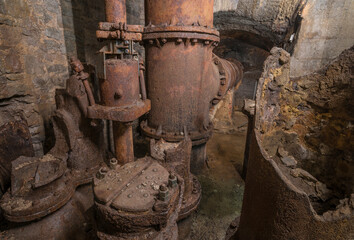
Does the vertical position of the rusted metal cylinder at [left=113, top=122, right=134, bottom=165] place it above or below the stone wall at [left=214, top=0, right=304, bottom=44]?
below

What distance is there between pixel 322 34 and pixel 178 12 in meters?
2.17

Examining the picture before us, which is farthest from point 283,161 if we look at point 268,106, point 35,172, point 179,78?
point 35,172

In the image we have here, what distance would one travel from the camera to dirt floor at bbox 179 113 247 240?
2167mm

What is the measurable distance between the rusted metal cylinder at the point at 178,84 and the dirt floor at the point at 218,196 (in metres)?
0.90

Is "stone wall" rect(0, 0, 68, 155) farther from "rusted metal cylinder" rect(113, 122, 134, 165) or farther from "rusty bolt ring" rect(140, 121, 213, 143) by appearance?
"rusty bolt ring" rect(140, 121, 213, 143)

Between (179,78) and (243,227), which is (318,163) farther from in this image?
(179,78)

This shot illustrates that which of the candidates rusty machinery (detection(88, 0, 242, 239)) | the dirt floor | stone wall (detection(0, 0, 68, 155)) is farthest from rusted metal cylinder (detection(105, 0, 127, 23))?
the dirt floor

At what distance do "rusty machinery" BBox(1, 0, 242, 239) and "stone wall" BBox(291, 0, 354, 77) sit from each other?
4.87ft

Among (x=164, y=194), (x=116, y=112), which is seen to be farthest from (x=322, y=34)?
(x=164, y=194)

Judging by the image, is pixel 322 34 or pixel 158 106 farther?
pixel 322 34

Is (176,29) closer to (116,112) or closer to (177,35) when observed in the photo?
(177,35)

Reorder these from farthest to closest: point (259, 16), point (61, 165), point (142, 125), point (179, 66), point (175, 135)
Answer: point (259, 16), point (142, 125), point (175, 135), point (179, 66), point (61, 165)

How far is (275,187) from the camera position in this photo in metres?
0.96

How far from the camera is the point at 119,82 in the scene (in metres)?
1.68
